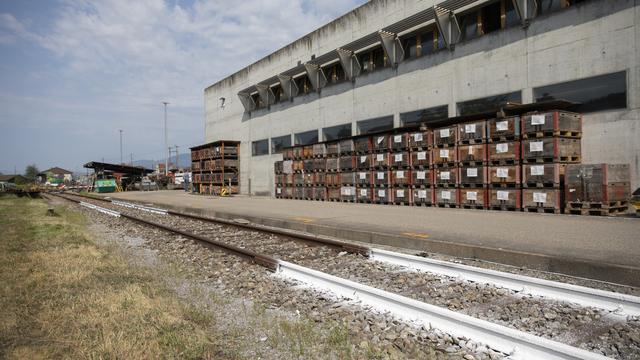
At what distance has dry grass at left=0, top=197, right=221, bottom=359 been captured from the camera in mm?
3264

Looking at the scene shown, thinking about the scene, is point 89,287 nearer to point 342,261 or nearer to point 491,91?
point 342,261

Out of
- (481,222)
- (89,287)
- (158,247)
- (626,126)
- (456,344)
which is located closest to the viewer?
(456,344)

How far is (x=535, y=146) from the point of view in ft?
38.4

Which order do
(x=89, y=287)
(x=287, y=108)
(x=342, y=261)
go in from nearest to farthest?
(x=89, y=287)
(x=342, y=261)
(x=287, y=108)

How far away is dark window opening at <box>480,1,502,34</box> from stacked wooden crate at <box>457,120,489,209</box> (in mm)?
4234

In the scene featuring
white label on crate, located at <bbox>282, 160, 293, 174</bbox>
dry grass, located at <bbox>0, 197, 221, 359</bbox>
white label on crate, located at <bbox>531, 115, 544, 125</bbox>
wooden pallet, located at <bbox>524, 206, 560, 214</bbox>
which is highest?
white label on crate, located at <bbox>531, 115, 544, 125</bbox>

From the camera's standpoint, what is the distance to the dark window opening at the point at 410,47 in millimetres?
17969

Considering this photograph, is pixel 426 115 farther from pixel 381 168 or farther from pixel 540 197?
pixel 540 197

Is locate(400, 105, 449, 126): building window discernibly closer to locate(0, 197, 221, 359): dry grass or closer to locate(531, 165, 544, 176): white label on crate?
locate(531, 165, 544, 176): white label on crate

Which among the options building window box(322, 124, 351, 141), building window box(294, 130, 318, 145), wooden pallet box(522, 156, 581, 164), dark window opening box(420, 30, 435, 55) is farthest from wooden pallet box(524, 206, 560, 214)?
building window box(294, 130, 318, 145)

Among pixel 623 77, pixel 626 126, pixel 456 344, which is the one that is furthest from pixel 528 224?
pixel 456 344

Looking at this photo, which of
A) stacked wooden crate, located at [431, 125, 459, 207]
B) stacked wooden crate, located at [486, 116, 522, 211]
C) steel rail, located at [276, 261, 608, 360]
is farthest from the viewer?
stacked wooden crate, located at [431, 125, 459, 207]

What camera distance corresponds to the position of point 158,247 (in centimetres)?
841

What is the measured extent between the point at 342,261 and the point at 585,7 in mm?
11533
